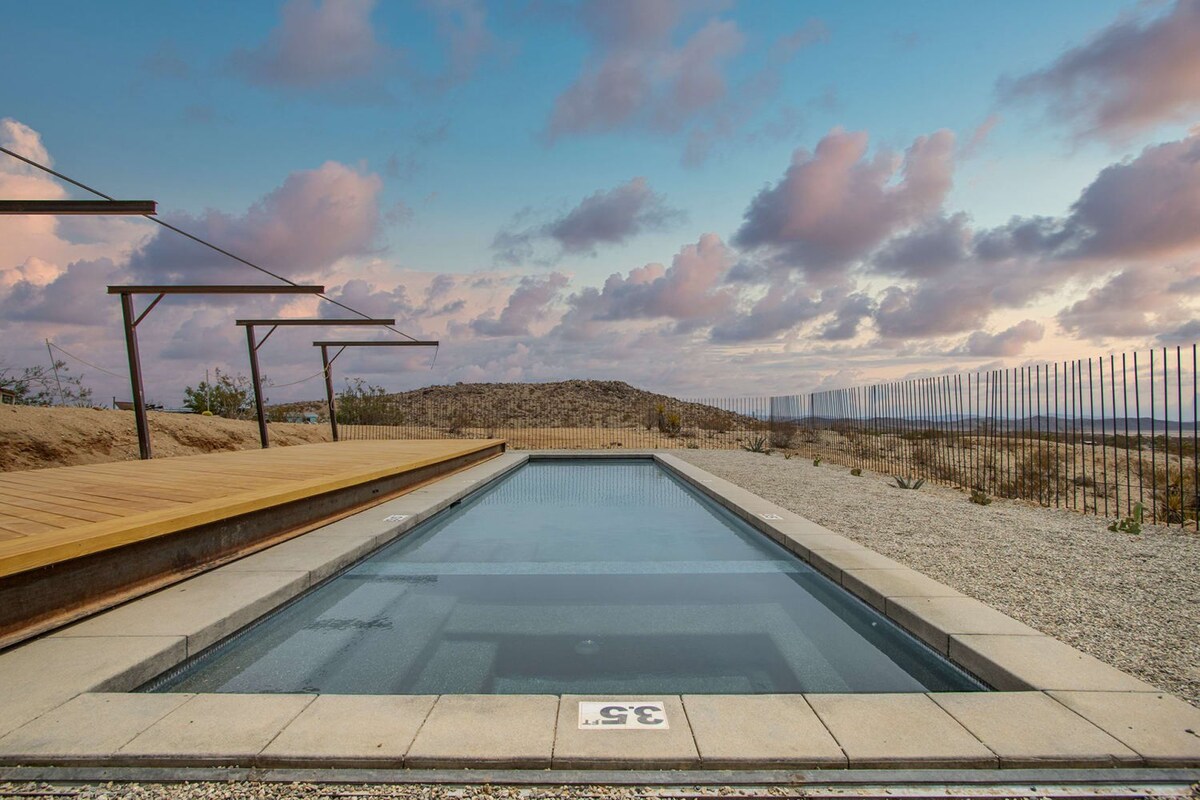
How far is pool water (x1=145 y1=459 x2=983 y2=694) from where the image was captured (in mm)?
2715

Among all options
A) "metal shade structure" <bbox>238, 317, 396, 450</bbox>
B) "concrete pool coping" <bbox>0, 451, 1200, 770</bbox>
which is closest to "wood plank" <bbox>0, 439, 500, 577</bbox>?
"concrete pool coping" <bbox>0, 451, 1200, 770</bbox>

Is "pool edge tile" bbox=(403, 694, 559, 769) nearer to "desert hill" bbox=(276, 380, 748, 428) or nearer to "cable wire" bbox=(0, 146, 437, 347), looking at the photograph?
"cable wire" bbox=(0, 146, 437, 347)

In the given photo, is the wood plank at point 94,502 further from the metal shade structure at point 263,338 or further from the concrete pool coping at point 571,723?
the metal shade structure at point 263,338

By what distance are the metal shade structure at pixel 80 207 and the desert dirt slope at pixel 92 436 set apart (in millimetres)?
4438

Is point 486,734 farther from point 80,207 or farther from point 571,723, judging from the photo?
point 80,207

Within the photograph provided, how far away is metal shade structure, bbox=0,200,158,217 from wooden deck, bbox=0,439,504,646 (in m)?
2.11

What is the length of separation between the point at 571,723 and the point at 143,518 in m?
2.91

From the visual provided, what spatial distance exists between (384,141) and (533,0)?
11.1ft

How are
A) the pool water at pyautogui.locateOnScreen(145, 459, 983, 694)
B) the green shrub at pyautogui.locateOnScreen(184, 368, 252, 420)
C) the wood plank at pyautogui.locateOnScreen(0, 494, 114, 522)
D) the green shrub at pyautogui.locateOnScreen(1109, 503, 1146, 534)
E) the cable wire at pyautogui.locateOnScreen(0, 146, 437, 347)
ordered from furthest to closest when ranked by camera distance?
the green shrub at pyautogui.locateOnScreen(184, 368, 252, 420) < the green shrub at pyautogui.locateOnScreen(1109, 503, 1146, 534) < the cable wire at pyautogui.locateOnScreen(0, 146, 437, 347) < the wood plank at pyautogui.locateOnScreen(0, 494, 114, 522) < the pool water at pyautogui.locateOnScreen(145, 459, 983, 694)

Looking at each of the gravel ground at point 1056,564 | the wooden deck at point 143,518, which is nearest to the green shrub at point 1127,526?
the gravel ground at point 1056,564

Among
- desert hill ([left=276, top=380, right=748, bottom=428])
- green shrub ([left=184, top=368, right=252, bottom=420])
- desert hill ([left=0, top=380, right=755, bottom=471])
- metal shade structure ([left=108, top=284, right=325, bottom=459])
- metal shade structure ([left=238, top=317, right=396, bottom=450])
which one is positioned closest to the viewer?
metal shade structure ([left=108, top=284, right=325, bottom=459])

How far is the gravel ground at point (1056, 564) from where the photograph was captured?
288cm

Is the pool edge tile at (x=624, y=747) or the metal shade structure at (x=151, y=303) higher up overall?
the metal shade structure at (x=151, y=303)

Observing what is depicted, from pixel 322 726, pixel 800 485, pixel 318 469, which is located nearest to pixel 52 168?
pixel 318 469
